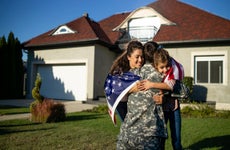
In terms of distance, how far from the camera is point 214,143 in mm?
5238

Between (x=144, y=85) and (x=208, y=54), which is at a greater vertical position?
(x=208, y=54)

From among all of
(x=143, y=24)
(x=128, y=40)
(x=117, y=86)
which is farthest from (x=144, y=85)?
(x=143, y=24)

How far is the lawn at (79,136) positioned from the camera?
486 cm

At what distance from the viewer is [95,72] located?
15.2 metres

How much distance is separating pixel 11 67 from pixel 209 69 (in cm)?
1460

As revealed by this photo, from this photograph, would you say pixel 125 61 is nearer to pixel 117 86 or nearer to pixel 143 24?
pixel 117 86

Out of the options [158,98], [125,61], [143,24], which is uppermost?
[143,24]

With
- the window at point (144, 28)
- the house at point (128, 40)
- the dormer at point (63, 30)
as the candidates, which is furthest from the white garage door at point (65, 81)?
the window at point (144, 28)

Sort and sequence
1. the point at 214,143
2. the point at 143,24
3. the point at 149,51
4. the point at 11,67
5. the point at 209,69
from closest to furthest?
the point at 149,51, the point at 214,143, the point at 209,69, the point at 143,24, the point at 11,67

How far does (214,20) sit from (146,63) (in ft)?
49.6

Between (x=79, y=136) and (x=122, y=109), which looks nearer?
(x=122, y=109)

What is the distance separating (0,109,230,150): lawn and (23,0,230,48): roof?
8.29 m

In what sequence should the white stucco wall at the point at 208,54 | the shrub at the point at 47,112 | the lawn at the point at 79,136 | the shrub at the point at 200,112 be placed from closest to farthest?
the lawn at the point at 79,136 → the shrub at the point at 47,112 → the shrub at the point at 200,112 → the white stucco wall at the point at 208,54

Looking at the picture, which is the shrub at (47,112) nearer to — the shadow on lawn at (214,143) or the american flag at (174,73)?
the shadow on lawn at (214,143)
